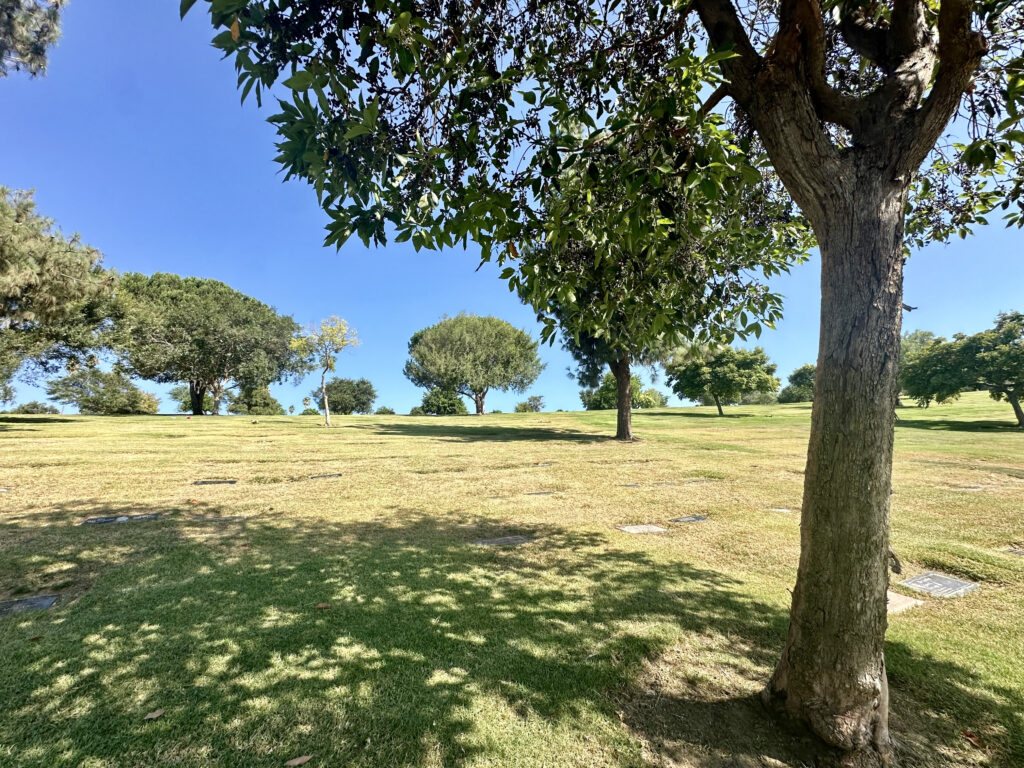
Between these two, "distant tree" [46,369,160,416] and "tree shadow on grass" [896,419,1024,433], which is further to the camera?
"distant tree" [46,369,160,416]

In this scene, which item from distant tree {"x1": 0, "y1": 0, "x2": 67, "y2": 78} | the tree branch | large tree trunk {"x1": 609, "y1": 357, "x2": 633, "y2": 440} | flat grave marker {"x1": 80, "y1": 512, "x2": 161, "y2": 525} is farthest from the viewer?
large tree trunk {"x1": 609, "y1": 357, "x2": 633, "y2": 440}

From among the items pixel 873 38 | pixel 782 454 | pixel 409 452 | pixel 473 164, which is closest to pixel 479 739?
pixel 473 164

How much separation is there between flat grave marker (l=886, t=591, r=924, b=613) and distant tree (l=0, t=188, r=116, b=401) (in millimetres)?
23159

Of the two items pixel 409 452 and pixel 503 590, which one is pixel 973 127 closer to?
pixel 503 590

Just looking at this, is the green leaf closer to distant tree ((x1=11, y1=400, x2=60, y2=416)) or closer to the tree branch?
the tree branch

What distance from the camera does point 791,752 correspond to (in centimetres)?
212

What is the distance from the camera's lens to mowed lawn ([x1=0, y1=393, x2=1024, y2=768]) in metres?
2.14

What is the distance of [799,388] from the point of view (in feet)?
185

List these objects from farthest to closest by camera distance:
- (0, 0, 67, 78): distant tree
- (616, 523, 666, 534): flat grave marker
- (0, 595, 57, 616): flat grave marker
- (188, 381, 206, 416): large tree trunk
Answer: (188, 381, 206, 416): large tree trunk
(0, 0, 67, 78): distant tree
(616, 523, 666, 534): flat grave marker
(0, 595, 57, 616): flat grave marker

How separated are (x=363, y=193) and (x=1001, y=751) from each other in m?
4.45

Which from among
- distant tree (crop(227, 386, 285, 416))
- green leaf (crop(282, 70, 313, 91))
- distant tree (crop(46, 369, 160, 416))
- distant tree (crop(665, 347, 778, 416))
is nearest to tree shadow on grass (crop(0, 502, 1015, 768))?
green leaf (crop(282, 70, 313, 91))

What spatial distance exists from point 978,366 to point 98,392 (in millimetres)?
60976

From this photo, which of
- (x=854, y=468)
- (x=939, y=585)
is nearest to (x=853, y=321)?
(x=854, y=468)

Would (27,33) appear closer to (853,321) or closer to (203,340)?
(853,321)
